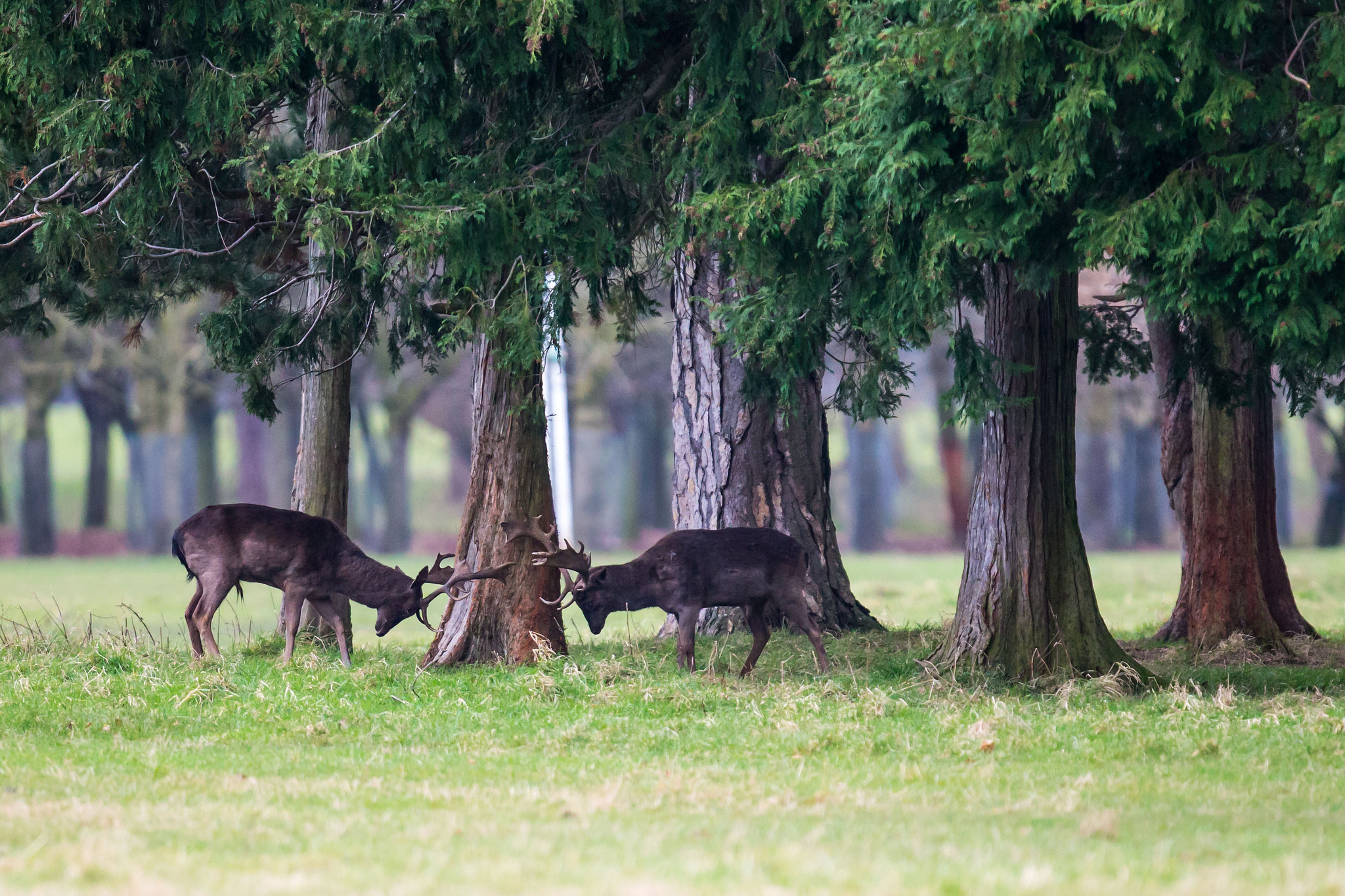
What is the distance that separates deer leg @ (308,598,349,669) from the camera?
13508 mm

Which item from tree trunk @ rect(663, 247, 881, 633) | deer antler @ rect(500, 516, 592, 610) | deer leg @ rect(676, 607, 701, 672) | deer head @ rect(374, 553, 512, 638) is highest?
tree trunk @ rect(663, 247, 881, 633)

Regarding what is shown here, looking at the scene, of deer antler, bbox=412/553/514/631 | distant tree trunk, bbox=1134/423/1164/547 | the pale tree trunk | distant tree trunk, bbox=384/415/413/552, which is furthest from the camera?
distant tree trunk, bbox=1134/423/1164/547

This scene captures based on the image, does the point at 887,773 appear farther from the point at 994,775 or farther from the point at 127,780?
the point at 127,780

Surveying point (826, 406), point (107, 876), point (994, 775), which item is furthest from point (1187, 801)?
point (826, 406)

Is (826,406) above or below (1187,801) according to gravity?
above

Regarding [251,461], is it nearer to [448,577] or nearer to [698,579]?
[448,577]

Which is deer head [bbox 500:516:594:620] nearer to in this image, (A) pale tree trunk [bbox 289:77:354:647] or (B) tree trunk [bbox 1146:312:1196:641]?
(A) pale tree trunk [bbox 289:77:354:647]

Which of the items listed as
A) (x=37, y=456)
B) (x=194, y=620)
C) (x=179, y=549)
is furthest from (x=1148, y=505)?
(x=179, y=549)

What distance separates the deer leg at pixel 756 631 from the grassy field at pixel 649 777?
0.54 m

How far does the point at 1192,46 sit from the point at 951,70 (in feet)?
4.68

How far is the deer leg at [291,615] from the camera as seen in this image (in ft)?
44.3

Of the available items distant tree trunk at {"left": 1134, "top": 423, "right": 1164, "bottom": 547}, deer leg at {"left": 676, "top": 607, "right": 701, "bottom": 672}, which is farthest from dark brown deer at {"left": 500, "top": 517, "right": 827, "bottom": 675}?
distant tree trunk at {"left": 1134, "top": 423, "right": 1164, "bottom": 547}

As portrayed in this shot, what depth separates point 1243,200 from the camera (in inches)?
366

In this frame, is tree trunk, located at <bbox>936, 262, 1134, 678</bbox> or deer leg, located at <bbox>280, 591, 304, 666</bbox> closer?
tree trunk, located at <bbox>936, 262, 1134, 678</bbox>
